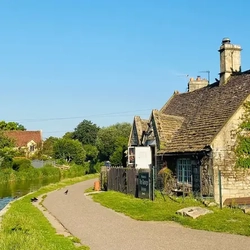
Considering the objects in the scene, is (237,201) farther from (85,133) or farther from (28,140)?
(85,133)

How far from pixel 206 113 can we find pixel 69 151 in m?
56.1

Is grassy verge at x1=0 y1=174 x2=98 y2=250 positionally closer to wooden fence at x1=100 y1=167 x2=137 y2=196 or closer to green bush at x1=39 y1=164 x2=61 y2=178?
wooden fence at x1=100 y1=167 x2=137 y2=196

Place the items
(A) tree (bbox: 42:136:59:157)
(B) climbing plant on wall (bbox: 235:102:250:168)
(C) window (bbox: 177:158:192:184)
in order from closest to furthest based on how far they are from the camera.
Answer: (B) climbing plant on wall (bbox: 235:102:250:168), (C) window (bbox: 177:158:192:184), (A) tree (bbox: 42:136:59:157)

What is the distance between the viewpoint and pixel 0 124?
10219 cm

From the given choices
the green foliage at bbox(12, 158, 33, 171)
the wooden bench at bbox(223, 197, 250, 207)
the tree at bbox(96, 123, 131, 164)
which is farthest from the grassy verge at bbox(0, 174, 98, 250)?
the tree at bbox(96, 123, 131, 164)

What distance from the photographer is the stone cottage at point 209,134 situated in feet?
68.4

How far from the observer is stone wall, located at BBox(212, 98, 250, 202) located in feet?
68.2

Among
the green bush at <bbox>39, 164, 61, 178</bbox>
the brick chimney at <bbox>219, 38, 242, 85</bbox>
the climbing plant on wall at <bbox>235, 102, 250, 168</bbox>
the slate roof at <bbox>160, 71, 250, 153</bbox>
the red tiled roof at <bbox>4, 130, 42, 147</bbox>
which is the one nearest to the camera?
the climbing plant on wall at <bbox>235, 102, 250, 168</bbox>

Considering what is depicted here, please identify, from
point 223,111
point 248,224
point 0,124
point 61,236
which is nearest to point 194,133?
point 223,111

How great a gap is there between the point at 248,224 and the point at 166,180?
417 inches

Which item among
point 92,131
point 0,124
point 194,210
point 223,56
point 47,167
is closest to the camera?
point 194,210

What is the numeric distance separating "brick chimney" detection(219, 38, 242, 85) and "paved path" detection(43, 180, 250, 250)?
1341 centimetres

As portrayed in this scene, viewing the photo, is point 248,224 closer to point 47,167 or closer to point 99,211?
point 99,211

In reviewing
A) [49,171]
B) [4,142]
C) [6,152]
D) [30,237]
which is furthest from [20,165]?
[30,237]
